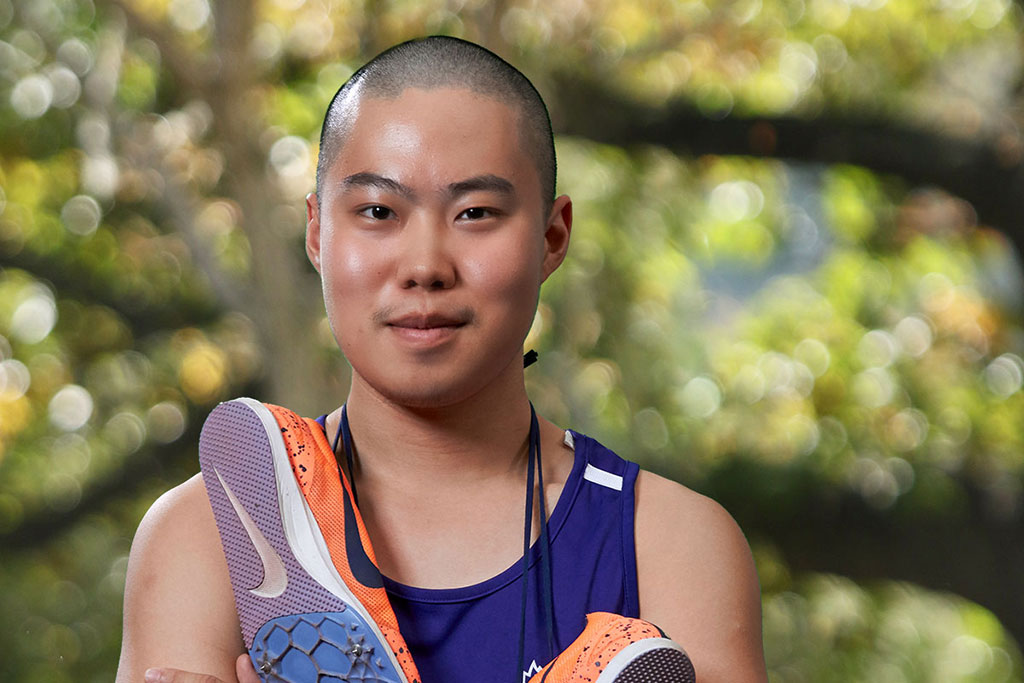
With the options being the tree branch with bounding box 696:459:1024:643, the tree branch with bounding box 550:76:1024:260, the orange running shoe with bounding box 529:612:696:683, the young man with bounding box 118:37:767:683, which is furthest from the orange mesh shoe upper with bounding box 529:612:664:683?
the tree branch with bounding box 550:76:1024:260

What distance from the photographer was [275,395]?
14.3ft

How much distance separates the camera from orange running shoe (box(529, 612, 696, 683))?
0.93 metres

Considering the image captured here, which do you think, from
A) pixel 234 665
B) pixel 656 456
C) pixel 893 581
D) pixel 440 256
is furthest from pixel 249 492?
pixel 893 581

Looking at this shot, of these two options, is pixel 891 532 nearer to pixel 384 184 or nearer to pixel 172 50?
pixel 172 50

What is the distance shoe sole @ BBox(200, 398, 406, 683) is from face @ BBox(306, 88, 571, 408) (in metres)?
0.12

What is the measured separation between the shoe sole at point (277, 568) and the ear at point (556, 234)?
0.32 metres

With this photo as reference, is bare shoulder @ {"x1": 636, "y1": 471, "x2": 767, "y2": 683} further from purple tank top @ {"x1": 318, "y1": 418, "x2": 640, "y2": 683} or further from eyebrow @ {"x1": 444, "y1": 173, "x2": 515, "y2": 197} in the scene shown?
eyebrow @ {"x1": 444, "y1": 173, "x2": 515, "y2": 197}

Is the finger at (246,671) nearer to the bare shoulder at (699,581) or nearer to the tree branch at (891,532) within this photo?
the bare shoulder at (699,581)

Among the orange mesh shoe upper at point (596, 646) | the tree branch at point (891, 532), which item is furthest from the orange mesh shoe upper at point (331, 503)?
the tree branch at point (891, 532)

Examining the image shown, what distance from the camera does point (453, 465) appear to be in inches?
47.1

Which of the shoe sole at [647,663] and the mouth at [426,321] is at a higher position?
the mouth at [426,321]

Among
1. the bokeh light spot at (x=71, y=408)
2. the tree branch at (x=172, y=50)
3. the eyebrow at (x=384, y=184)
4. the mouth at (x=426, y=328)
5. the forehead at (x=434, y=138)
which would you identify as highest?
the tree branch at (x=172, y=50)

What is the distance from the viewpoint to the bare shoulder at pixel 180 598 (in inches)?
41.8

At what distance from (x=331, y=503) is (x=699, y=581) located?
1.16ft
